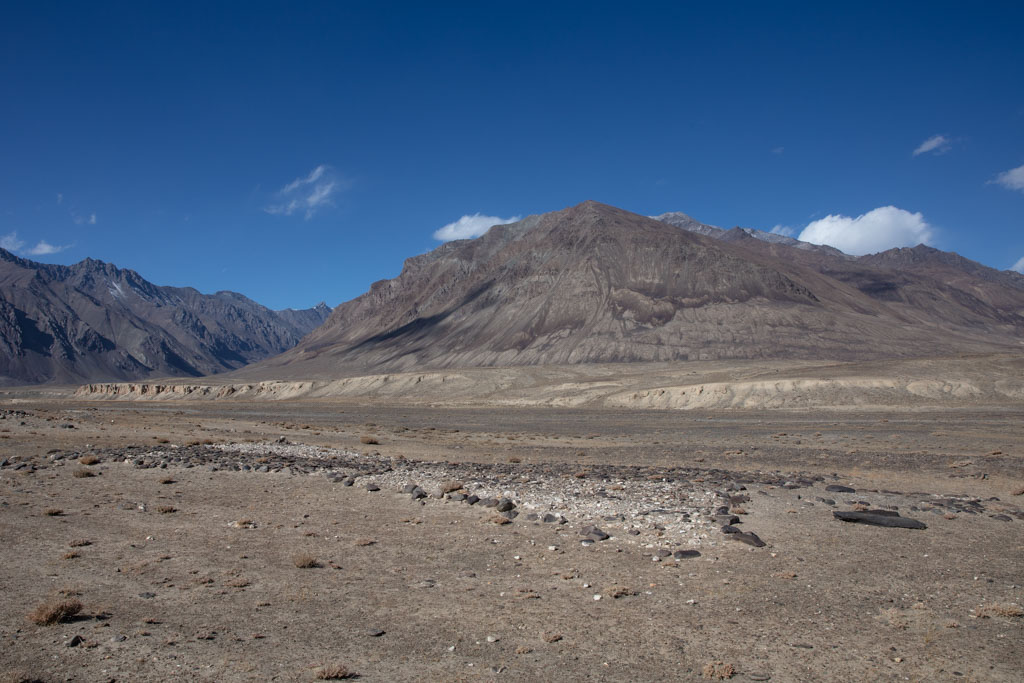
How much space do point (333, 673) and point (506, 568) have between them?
15.8ft

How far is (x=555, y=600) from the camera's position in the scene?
10.2 meters

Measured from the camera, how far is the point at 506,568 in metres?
11.8

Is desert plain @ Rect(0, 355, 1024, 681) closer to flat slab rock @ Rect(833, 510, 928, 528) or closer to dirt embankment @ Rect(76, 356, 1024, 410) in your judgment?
flat slab rock @ Rect(833, 510, 928, 528)

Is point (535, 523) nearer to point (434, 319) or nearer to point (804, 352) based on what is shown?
point (804, 352)

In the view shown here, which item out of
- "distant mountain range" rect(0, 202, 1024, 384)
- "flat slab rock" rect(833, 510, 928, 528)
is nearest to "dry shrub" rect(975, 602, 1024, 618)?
"flat slab rock" rect(833, 510, 928, 528)

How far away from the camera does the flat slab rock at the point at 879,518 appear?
554 inches

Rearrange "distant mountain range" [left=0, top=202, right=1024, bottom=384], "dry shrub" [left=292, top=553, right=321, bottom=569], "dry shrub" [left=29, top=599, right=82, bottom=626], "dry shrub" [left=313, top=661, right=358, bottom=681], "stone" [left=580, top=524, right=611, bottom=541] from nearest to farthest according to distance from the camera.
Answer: "dry shrub" [left=313, top=661, right=358, bottom=681]
"dry shrub" [left=29, top=599, right=82, bottom=626]
"dry shrub" [left=292, top=553, right=321, bottom=569]
"stone" [left=580, top=524, right=611, bottom=541]
"distant mountain range" [left=0, top=202, right=1024, bottom=384]

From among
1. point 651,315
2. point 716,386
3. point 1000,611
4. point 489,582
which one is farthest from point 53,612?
point 651,315

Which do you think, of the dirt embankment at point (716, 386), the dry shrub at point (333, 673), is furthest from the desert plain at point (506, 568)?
the dirt embankment at point (716, 386)

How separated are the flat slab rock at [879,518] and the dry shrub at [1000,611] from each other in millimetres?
4700

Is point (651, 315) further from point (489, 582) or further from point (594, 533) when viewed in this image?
point (489, 582)

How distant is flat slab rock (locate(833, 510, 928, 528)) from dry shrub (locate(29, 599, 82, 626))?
15.0 metres

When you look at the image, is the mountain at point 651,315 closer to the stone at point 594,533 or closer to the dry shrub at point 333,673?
the stone at point 594,533

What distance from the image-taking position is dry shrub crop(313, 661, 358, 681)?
7410mm
